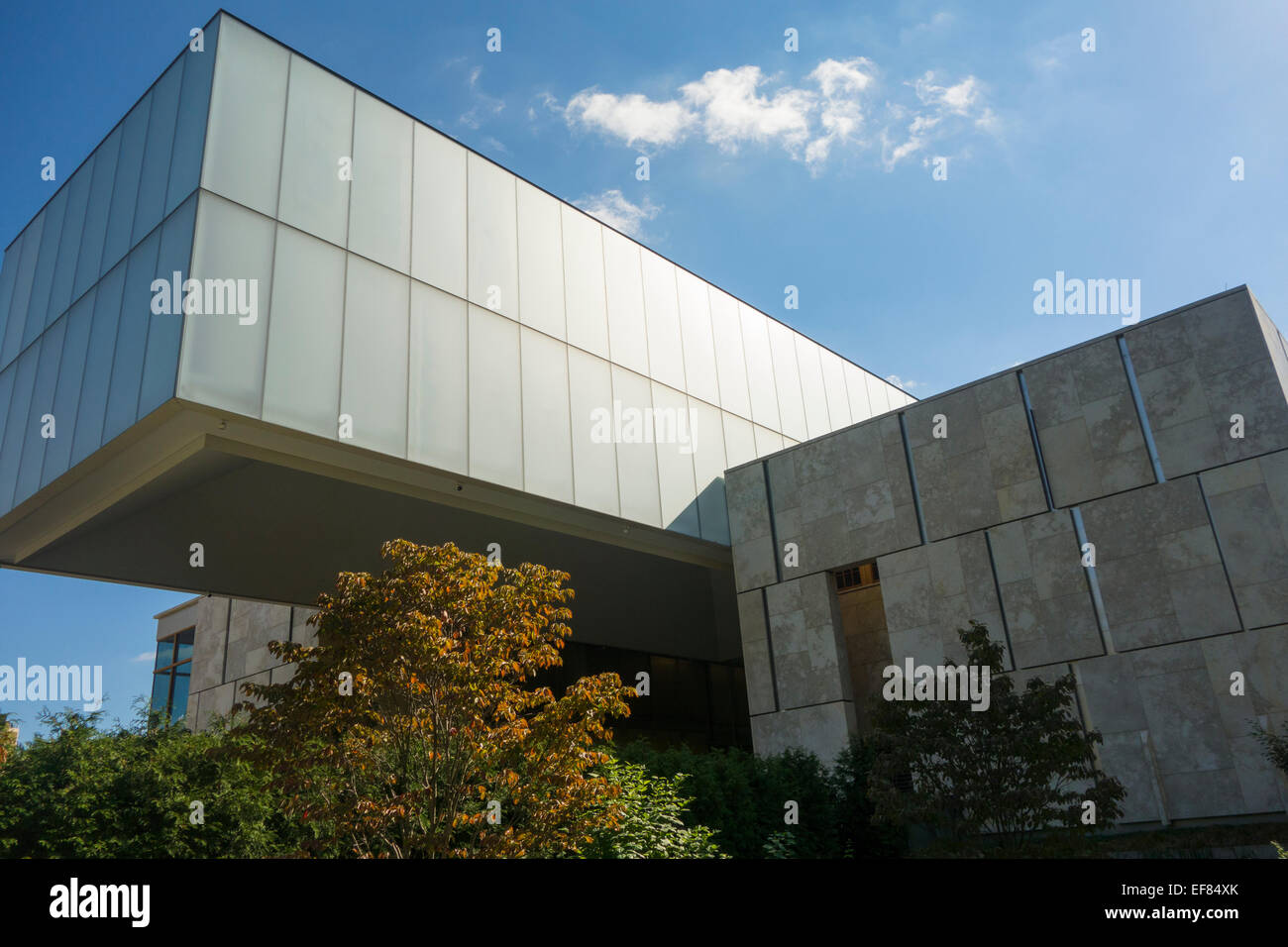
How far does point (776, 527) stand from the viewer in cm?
2328

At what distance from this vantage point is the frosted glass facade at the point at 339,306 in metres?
16.2

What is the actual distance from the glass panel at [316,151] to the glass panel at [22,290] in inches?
312

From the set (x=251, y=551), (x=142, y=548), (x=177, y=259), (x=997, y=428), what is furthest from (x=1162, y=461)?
(x=142, y=548)

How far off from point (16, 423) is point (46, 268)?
3.88 m

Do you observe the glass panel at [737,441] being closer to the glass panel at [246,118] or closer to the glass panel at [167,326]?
the glass panel at [246,118]

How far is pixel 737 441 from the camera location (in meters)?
25.9

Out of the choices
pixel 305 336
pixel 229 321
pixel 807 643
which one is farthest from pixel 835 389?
pixel 229 321

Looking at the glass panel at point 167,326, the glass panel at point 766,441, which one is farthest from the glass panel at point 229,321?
the glass panel at point 766,441

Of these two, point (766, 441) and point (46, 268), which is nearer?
point (46, 268)

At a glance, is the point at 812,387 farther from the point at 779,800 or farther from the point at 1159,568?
the point at 779,800

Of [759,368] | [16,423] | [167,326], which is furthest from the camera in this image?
[759,368]

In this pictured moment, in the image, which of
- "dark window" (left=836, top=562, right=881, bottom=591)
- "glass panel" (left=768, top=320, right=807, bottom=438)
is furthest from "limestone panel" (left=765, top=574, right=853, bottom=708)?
"glass panel" (left=768, top=320, right=807, bottom=438)

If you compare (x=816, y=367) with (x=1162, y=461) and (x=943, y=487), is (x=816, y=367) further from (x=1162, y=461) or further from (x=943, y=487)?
(x=1162, y=461)

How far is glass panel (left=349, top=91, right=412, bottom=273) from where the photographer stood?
61.1 feet
